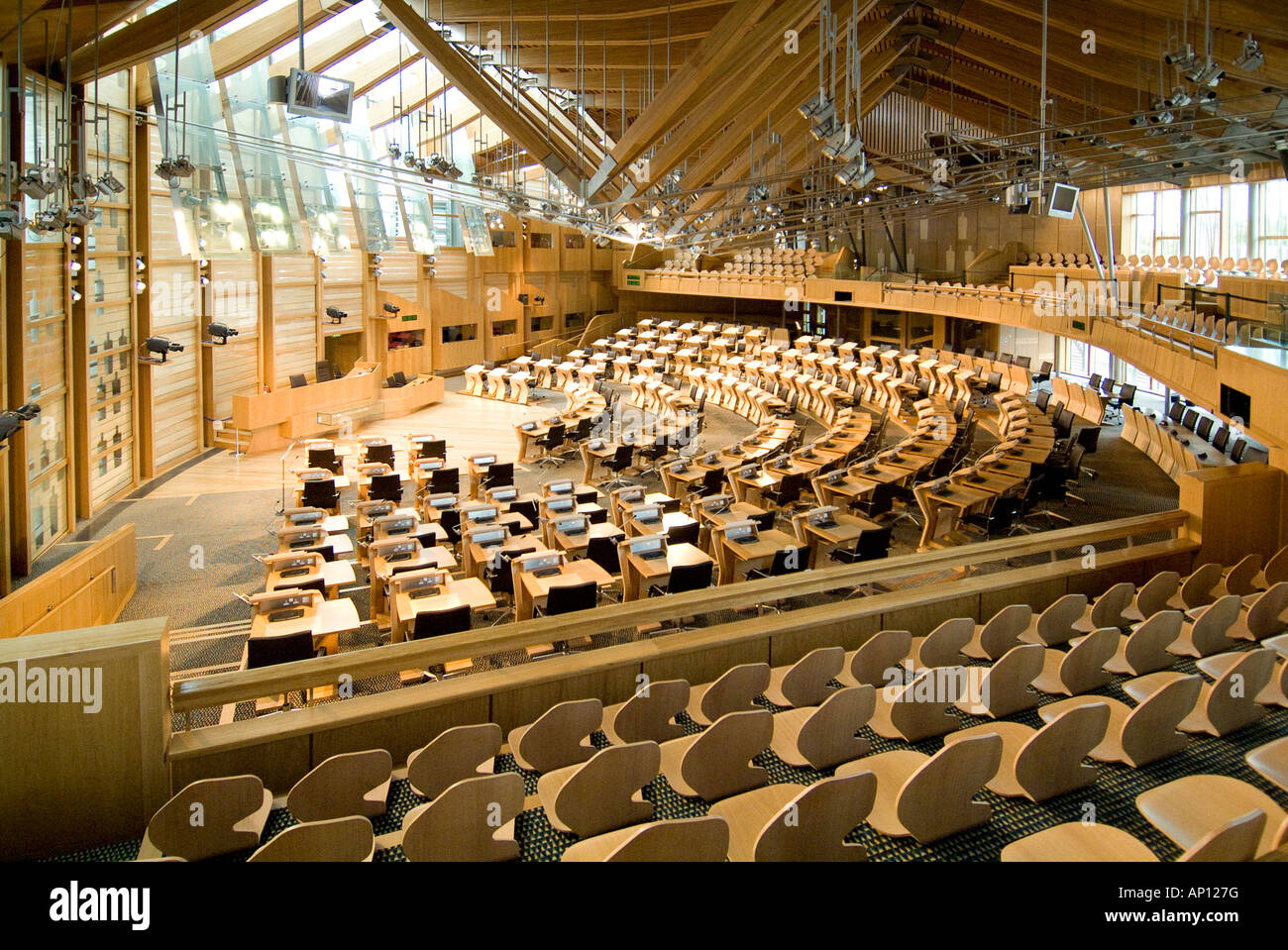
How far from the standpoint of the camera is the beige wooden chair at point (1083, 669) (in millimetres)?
5617

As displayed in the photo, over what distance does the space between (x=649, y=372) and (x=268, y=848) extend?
23.6 m

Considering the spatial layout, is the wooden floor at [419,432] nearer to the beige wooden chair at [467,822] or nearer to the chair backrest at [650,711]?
the chair backrest at [650,711]

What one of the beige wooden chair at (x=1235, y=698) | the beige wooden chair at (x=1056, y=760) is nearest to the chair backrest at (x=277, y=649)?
the beige wooden chair at (x=1056, y=760)

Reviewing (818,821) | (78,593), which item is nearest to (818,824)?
(818,821)

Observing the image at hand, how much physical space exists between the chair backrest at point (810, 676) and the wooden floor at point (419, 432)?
11.8 meters

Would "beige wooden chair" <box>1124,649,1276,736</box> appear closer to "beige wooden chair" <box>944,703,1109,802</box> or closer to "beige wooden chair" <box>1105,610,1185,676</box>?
"beige wooden chair" <box>1105,610,1185,676</box>

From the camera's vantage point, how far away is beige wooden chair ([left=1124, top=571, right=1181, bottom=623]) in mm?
7125

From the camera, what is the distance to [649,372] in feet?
87.7

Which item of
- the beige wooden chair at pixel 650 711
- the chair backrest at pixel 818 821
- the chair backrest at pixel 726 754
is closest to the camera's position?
the chair backrest at pixel 818 821

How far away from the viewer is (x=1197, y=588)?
7461mm

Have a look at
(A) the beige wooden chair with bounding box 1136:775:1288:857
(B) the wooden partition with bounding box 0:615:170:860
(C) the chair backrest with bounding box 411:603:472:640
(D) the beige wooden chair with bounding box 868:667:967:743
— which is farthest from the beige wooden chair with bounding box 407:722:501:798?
(C) the chair backrest with bounding box 411:603:472:640

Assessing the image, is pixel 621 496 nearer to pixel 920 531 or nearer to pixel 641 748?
pixel 920 531

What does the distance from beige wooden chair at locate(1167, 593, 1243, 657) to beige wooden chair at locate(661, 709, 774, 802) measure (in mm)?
3262

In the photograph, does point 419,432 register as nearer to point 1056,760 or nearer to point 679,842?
point 1056,760
